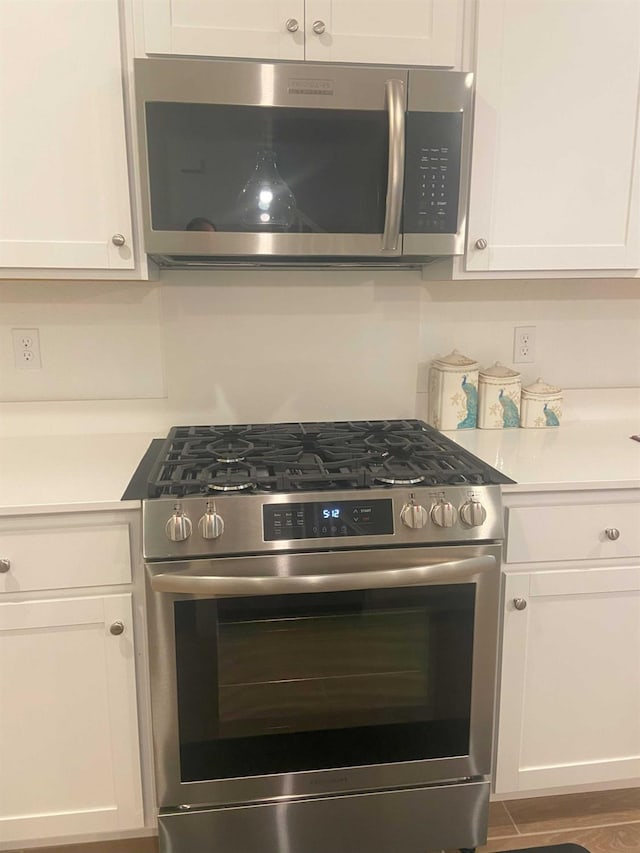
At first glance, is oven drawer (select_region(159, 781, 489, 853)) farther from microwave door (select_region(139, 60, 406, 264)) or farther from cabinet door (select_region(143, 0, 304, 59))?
cabinet door (select_region(143, 0, 304, 59))

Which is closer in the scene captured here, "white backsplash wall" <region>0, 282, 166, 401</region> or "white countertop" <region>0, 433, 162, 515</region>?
"white countertop" <region>0, 433, 162, 515</region>

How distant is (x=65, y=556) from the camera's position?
1359mm

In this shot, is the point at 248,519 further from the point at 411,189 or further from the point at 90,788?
the point at 411,189

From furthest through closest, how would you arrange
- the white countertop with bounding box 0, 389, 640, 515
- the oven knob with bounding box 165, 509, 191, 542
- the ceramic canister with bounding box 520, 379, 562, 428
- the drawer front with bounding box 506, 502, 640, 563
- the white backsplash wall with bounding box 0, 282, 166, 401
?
the ceramic canister with bounding box 520, 379, 562, 428 < the white backsplash wall with bounding box 0, 282, 166, 401 < the drawer front with bounding box 506, 502, 640, 563 < the white countertop with bounding box 0, 389, 640, 515 < the oven knob with bounding box 165, 509, 191, 542

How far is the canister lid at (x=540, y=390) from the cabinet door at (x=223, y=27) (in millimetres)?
1141

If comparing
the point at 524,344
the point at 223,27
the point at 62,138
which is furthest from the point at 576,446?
the point at 62,138

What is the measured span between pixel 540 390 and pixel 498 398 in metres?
0.14

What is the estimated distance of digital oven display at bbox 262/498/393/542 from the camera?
4.27ft

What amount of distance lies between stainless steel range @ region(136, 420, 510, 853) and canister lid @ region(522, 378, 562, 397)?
532 mm

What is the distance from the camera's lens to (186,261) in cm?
177

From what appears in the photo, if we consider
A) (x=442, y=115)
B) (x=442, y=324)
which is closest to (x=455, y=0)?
(x=442, y=115)

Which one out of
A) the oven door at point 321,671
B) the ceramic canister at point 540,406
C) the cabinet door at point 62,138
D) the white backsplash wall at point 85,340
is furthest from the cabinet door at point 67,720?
the ceramic canister at point 540,406

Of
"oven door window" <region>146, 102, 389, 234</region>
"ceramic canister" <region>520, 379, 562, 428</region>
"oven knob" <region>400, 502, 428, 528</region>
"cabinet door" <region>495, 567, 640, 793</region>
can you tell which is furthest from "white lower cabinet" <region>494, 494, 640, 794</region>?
"oven door window" <region>146, 102, 389, 234</region>

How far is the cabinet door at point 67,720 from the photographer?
4.54ft
